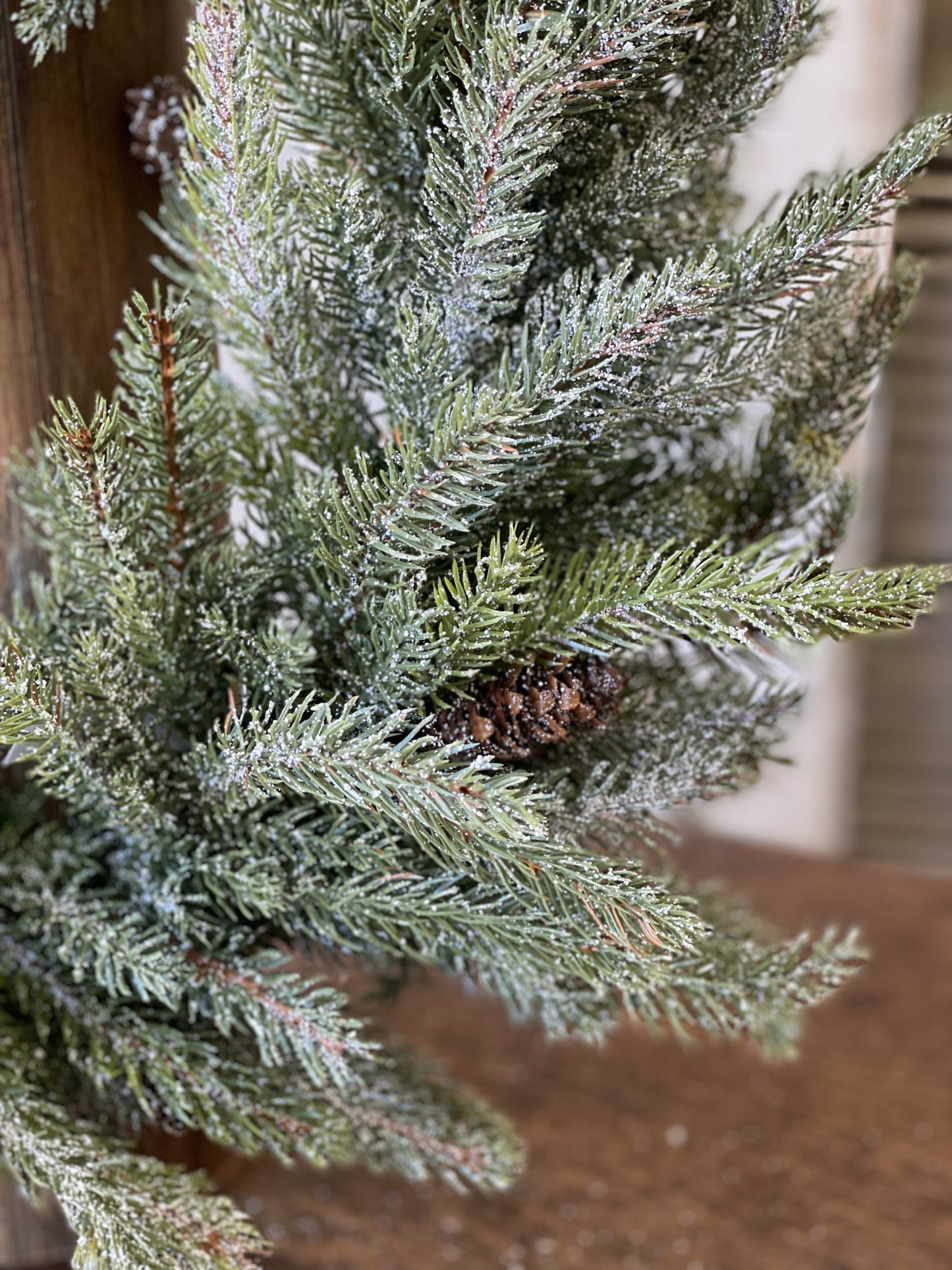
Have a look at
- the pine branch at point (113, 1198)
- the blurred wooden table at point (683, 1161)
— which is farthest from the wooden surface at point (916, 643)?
the pine branch at point (113, 1198)

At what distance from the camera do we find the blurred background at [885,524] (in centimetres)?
90

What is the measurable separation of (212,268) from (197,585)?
96mm

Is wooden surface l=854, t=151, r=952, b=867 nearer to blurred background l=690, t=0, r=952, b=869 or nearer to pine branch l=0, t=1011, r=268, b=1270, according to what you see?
blurred background l=690, t=0, r=952, b=869

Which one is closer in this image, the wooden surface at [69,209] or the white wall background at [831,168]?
the wooden surface at [69,209]

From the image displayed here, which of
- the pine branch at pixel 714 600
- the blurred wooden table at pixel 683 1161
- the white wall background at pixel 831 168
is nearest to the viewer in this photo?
the pine branch at pixel 714 600

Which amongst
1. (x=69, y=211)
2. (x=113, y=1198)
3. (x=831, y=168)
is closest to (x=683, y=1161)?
(x=113, y=1198)

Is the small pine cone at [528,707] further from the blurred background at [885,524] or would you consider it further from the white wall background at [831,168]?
the blurred background at [885,524]

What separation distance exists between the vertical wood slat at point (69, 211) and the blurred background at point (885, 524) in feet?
2.07

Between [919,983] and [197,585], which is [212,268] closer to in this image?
[197,585]

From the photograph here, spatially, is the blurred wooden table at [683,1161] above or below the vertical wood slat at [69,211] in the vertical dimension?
below

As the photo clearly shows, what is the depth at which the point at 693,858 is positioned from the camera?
82 cm

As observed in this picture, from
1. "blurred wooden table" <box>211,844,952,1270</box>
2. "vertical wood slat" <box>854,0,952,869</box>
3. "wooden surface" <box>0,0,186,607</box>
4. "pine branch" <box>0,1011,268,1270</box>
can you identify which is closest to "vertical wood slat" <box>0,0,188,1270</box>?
"wooden surface" <box>0,0,186,607</box>

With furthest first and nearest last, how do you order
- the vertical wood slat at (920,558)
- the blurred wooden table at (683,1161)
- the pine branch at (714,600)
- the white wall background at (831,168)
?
1. the vertical wood slat at (920,558)
2. the white wall background at (831,168)
3. the blurred wooden table at (683,1161)
4. the pine branch at (714,600)

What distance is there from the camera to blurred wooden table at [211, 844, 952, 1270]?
18.1 inches
